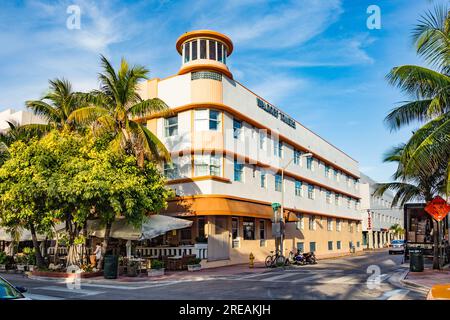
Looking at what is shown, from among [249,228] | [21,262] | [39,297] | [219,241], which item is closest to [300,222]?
[249,228]

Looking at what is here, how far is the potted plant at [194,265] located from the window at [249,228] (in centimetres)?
650

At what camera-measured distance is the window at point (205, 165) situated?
89.2 feet

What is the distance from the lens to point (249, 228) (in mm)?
30719

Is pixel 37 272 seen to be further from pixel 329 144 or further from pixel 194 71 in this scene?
pixel 329 144

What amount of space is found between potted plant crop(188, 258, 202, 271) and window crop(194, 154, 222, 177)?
226 inches

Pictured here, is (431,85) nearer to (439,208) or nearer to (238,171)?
(439,208)

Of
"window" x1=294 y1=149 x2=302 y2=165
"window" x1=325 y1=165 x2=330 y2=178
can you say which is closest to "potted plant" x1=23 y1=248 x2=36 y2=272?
"window" x1=294 y1=149 x2=302 y2=165

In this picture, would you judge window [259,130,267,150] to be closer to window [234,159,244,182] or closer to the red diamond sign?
window [234,159,244,182]

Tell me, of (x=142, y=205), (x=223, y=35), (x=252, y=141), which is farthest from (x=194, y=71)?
(x=142, y=205)

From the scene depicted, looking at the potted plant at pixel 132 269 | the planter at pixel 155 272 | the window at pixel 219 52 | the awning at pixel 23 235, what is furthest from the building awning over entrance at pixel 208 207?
the window at pixel 219 52

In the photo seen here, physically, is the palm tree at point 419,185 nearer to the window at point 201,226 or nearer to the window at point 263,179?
the window at point 263,179

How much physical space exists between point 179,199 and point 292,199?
14.0m

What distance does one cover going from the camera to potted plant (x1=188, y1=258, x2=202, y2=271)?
77.3 ft

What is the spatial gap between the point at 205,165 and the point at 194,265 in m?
6.59
